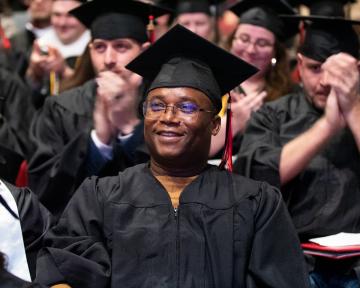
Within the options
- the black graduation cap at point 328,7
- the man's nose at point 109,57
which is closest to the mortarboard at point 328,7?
the black graduation cap at point 328,7

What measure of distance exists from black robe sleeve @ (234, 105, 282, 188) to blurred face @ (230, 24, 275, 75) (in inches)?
25.1

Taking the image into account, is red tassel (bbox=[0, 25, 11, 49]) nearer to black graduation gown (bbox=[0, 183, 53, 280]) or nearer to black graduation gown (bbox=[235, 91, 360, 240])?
black graduation gown (bbox=[235, 91, 360, 240])

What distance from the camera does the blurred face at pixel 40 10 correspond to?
261 inches

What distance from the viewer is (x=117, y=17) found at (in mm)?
4766

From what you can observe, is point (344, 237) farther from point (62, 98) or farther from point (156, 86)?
point (62, 98)

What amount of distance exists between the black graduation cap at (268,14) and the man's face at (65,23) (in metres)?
1.42

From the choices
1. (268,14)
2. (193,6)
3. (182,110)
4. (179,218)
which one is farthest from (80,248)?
(193,6)

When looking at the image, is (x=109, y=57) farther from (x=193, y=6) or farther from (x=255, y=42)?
(x=193, y=6)

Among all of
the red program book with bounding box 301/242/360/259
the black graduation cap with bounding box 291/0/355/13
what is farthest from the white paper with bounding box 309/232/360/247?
the black graduation cap with bounding box 291/0/355/13

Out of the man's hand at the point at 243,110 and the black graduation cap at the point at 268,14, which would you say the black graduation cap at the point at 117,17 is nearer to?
the black graduation cap at the point at 268,14

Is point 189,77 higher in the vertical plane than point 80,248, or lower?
higher

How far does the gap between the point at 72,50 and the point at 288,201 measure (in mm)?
2816

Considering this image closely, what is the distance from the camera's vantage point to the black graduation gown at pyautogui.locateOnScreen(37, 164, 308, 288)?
3.13m

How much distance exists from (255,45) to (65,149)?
141 cm
